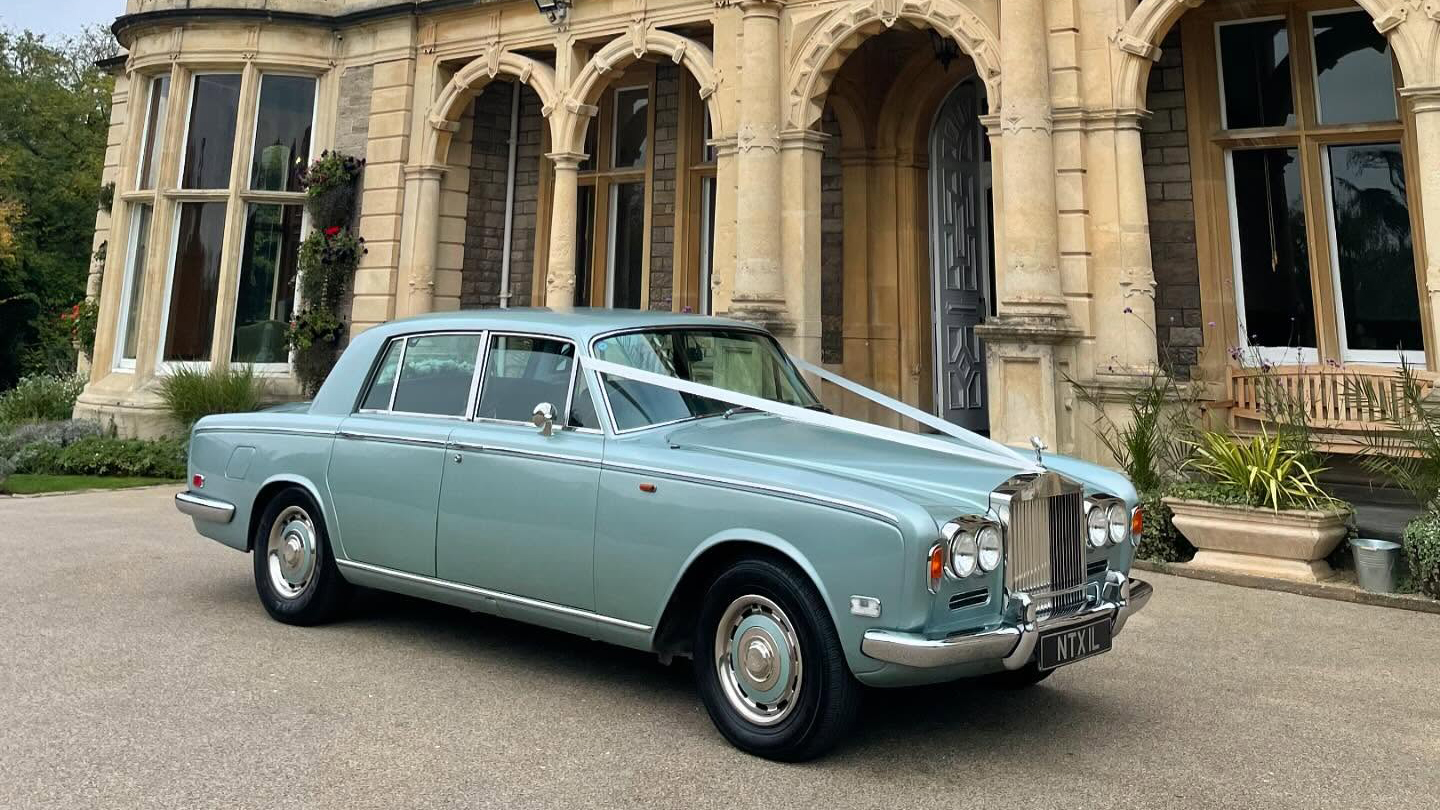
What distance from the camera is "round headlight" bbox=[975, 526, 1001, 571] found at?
2.90 metres

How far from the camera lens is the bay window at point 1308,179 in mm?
8438

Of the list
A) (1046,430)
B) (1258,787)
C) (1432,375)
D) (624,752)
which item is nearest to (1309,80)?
(1432,375)

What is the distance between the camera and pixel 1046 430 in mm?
7754

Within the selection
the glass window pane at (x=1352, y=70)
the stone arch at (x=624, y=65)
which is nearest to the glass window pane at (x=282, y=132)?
the stone arch at (x=624, y=65)

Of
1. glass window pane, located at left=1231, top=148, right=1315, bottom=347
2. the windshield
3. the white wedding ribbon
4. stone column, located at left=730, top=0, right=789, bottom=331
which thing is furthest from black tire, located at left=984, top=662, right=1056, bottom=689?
glass window pane, located at left=1231, top=148, right=1315, bottom=347

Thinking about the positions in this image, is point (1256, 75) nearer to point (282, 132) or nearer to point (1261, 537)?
point (1261, 537)

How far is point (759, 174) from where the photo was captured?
938cm

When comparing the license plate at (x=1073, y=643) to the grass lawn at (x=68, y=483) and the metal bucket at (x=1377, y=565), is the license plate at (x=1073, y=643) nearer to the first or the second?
the metal bucket at (x=1377, y=565)

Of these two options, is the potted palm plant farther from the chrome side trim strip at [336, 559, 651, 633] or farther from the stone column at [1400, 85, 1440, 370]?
the chrome side trim strip at [336, 559, 651, 633]

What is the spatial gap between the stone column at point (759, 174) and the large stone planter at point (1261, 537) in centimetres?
431

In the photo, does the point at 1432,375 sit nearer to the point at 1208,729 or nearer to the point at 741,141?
the point at 1208,729

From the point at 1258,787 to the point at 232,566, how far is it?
6.17 meters

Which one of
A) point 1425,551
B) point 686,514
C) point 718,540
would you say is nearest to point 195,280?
point 686,514

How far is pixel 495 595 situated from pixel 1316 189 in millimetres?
8807
